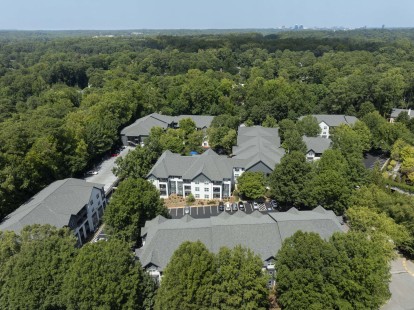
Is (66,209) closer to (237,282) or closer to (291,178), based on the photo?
(237,282)

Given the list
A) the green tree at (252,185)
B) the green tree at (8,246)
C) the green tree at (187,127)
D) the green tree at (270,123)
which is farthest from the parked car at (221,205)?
the green tree at (270,123)

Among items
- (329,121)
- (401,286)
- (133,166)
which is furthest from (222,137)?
(401,286)

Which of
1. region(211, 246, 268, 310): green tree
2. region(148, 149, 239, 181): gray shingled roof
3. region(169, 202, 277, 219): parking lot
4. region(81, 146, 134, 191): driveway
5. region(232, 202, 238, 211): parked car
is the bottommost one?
region(81, 146, 134, 191): driveway

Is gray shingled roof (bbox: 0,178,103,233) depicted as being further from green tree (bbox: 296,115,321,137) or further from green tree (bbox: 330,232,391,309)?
green tree (bbox: 296,115,321,137)

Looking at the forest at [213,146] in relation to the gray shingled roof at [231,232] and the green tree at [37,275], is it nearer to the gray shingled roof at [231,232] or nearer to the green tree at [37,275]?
the green tree at [37,275]

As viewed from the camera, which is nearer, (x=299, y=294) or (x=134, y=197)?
(x=299, y=294)

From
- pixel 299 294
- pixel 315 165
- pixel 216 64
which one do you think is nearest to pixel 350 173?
pixel 315 165

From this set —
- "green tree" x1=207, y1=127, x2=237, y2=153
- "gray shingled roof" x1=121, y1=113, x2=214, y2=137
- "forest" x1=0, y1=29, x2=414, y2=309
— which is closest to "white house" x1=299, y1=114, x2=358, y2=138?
"forest" x1=0, y1=29, x2=414, y2=309

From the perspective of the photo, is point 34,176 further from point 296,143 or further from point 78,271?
point 296,143
